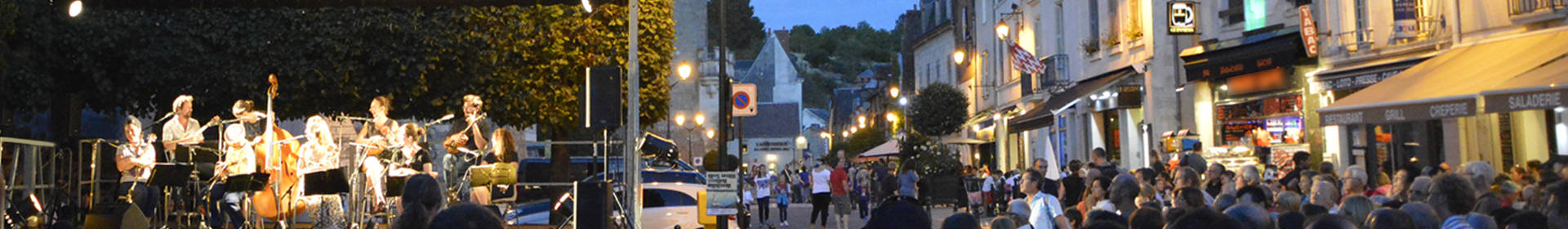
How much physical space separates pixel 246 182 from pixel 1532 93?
34.8 feet

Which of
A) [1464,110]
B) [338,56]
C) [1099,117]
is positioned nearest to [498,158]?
[338,56]

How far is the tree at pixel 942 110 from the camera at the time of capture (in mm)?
38188

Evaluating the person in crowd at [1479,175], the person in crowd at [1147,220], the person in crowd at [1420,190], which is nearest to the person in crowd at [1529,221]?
the person in crowd at [1147,220]

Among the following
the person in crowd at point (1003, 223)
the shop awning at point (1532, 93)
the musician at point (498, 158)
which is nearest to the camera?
the person in crowd at point (1003, 223)

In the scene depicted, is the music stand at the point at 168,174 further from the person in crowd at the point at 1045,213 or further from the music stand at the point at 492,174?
the person in crowd at the point at 1045,213

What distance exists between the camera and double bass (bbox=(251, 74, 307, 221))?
557 inches

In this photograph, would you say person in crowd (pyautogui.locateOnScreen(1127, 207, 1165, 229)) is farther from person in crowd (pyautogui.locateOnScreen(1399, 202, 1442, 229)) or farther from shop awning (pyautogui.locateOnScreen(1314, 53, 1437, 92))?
shop awning (pyautogui.locateOnScreen(1314, 53, 1437, 92))

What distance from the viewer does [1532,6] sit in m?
16.6

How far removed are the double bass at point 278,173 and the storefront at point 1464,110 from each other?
973 cm

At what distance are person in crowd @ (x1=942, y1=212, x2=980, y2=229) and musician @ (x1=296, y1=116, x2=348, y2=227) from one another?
10641 mm

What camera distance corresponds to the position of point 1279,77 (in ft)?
67.1

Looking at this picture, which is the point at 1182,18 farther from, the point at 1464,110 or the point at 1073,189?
the point at 1464,110

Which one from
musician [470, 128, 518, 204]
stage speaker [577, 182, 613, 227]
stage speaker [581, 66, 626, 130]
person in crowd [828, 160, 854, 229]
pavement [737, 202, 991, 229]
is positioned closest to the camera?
stage speaker [577, 182, 613, 227]

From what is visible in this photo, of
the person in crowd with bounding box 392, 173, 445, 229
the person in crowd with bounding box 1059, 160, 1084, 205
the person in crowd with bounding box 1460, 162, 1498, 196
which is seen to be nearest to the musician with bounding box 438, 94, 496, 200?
the person in crowd with bounding box 1059, 160, 1084, 205
